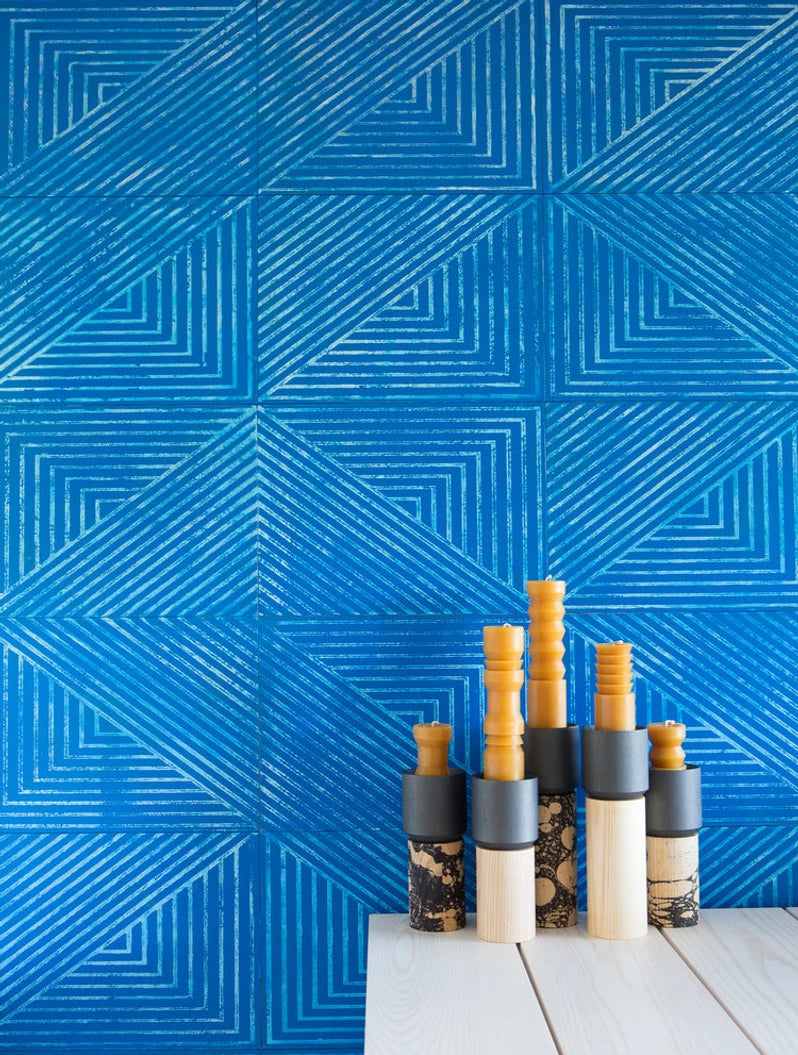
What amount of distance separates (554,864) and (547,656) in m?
0.23

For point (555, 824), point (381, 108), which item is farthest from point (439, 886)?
point (381, 108)

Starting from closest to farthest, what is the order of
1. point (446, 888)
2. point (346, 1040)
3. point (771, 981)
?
point (771, 981), point (446, 888), point (346, 1040)

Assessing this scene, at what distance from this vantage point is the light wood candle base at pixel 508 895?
973 mm

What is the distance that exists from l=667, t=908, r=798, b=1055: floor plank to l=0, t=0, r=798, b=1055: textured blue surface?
79mm

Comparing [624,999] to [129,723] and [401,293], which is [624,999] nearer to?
[129,723]

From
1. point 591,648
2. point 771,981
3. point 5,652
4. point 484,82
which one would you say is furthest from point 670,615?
point 5,652

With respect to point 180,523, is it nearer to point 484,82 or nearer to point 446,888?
point 446,888

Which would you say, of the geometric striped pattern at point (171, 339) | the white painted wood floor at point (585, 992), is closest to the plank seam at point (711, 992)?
the white painted wood floor at point (585, 992)

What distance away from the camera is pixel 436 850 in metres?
1.02

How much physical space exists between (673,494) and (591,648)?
0.22 metres

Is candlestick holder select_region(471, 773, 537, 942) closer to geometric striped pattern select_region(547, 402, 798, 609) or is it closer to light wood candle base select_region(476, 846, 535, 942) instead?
light wood candle base select_region(476, 846, 535, 942)

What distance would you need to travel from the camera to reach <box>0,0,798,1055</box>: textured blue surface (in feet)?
3.71

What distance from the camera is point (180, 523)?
1152mm

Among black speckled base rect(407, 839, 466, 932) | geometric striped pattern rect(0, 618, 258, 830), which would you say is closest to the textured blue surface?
geometric striped pattern rect(0, 618, 258, 830)
